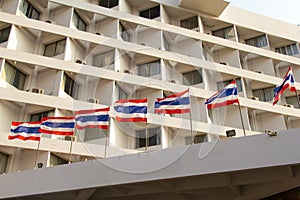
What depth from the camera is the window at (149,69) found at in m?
16.1

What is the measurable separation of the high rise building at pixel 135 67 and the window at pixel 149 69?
6 cm

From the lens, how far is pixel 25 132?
9984 mm

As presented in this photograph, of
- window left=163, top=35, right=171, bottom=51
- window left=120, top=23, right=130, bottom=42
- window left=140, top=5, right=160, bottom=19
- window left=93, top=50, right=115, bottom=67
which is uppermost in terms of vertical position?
window left=140, top=5, right=160, bottom=19

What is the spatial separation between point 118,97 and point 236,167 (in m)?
9.52

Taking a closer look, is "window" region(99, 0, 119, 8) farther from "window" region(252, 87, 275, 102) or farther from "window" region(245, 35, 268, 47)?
"window" region(252, 87, 275, 102)

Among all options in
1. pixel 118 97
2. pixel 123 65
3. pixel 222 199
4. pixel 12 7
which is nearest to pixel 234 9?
pixel 123 65

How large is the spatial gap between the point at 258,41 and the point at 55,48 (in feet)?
41.9

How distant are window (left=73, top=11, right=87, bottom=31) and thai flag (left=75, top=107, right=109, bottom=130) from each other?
8.90m

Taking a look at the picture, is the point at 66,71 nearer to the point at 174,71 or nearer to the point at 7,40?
the point at 7,40

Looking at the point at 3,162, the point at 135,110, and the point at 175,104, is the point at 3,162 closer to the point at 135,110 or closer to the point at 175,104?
the point at 135,110

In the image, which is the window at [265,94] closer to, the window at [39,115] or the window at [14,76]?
the window at [39,115]

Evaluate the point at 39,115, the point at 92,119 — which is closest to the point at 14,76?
the point at 39,115

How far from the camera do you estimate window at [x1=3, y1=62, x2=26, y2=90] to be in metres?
13.6

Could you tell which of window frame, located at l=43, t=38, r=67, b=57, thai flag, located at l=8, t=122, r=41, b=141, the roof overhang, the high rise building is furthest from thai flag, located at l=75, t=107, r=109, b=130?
the roof overhang
